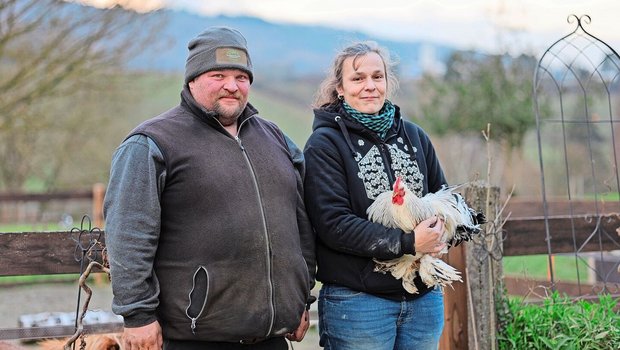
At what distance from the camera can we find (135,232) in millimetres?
2775

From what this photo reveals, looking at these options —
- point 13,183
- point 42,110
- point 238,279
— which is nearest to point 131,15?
point 42,110

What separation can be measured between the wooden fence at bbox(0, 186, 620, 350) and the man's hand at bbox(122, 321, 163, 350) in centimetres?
109

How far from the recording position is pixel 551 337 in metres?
4.18

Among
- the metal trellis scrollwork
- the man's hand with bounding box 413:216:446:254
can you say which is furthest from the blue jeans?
the metal trellis scrollwork

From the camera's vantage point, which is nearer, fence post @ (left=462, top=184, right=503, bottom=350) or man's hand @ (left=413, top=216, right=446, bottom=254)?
man's hand @ (left=413, top=216, right=446, bottom=254)

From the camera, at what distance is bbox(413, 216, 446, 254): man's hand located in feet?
10.6

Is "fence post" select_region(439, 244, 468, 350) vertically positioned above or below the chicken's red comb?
below

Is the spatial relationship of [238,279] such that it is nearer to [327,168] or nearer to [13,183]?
[327,168]

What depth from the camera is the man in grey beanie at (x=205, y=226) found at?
9.13 feet

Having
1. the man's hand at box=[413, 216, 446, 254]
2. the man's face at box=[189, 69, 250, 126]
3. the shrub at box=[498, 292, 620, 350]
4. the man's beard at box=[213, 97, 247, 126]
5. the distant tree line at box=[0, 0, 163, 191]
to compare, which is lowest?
the shrub at box=[498, 292, 620, 350]

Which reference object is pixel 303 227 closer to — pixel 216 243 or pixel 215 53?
pixel 216 243

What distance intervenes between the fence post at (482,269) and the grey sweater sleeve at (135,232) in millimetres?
2127

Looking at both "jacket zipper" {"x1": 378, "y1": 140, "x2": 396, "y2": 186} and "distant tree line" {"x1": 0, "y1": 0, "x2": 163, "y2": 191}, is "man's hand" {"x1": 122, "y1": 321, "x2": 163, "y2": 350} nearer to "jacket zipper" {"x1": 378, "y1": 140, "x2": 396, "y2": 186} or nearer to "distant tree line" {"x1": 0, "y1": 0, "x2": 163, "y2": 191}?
"jacket zipper" {"x1": 378, "y1": 140, "x2": 396, "y2": 186}

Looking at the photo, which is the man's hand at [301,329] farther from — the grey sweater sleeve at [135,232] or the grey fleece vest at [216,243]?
the grey sweater sleeve at [135,232]
